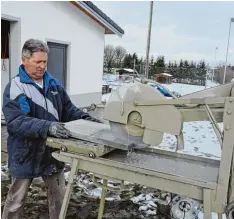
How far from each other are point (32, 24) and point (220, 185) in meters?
6.36

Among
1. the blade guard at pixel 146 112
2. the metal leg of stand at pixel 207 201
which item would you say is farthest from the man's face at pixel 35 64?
the metal leg of stand at pixel 207 201

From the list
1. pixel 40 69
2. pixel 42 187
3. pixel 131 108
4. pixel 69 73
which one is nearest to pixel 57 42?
pixel 69 73

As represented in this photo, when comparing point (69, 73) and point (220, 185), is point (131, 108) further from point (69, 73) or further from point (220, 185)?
point (69, 73)

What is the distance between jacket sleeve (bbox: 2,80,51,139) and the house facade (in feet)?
15.3

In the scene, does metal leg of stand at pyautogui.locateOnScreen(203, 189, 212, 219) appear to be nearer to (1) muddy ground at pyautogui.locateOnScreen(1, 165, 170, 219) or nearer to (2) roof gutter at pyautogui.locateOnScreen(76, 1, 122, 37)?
(1) muddy ground at pyautogui.locateOnScreen(1, 165, 170, 219)

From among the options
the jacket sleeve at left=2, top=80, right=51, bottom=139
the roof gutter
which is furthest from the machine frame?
the roof gutter

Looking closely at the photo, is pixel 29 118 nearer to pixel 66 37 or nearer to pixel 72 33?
pixel 66 37

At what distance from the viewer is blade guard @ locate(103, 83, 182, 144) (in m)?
1.60

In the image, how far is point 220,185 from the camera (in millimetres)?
1451

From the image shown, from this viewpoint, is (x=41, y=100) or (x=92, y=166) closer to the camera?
(x=92, y=166)

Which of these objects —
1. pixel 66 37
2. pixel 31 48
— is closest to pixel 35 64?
pixel 31 48

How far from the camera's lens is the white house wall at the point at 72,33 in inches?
263

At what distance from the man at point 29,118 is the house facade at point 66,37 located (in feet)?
14.9

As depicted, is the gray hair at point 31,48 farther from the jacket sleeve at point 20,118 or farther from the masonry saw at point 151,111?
the masonry saw at point 151,111
